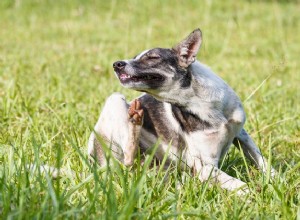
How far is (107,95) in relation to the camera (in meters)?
6.27

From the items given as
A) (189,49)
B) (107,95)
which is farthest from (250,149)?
(107,95)

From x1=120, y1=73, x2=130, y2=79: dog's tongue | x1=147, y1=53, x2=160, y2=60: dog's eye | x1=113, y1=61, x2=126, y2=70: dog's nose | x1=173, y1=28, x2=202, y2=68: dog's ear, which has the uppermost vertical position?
x1=173, y1=28, x2=202, y2=68: dog's ear

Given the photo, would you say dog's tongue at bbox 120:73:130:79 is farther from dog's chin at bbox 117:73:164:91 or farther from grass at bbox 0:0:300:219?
grass at bbox 0:0:300:219

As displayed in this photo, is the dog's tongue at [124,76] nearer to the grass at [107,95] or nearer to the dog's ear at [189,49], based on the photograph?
the dog's ear at [189,49]

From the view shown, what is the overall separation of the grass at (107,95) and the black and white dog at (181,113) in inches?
6.4

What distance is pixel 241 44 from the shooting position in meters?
11.5

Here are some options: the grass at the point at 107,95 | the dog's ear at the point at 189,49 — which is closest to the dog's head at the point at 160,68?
the dog's ear at the point at 189,49

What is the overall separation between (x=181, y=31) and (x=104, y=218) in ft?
32.8

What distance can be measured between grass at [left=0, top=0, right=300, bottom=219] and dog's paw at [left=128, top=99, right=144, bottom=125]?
30 centimetres

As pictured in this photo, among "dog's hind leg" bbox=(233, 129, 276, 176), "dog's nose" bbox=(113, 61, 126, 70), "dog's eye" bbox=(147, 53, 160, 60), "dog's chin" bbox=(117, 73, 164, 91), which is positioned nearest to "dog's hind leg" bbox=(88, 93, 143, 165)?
"dog's chin" bbox=(117, 73, 164, 91)

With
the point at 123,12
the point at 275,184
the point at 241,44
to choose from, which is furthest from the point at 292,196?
the point at 123,12

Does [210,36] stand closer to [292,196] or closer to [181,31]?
[181,31]

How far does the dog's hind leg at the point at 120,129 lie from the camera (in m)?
3.89

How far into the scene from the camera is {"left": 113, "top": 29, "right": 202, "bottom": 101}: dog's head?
12.8 ft
